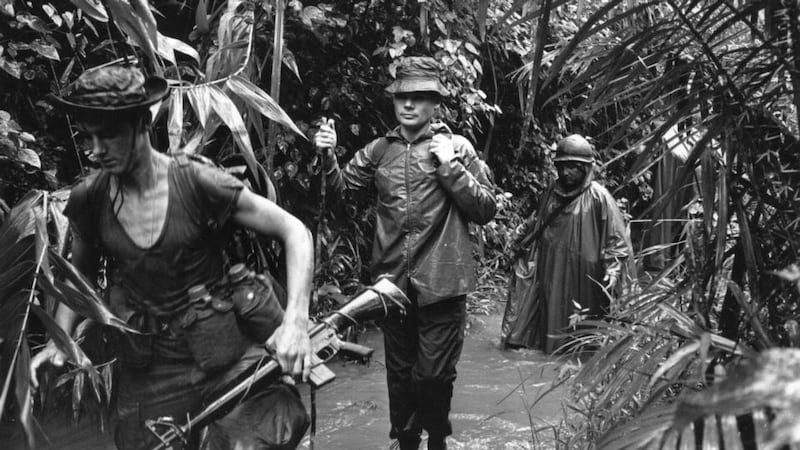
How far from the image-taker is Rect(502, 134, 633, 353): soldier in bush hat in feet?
24.5

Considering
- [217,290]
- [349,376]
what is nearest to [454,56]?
[349,376]

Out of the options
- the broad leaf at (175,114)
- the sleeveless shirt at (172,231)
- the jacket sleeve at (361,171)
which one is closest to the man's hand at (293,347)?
the sleeveless shirt at (172,231)

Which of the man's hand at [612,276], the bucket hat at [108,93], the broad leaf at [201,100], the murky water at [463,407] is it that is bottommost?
the murky water at [463,407]

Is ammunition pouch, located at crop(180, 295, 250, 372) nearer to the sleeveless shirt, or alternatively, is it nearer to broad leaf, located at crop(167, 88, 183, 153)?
the sleeveless shirt

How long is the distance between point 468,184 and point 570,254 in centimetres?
327

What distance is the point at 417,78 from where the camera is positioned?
4.84 meters

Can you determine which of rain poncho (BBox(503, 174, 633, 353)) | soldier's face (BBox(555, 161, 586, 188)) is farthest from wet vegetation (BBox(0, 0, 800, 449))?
rain poncho (BBox(503, 174, 633, 353))

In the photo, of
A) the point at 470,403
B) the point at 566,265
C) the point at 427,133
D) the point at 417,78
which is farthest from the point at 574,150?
the point at 417,78

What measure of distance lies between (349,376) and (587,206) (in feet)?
7.85

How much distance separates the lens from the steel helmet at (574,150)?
24.3 ft

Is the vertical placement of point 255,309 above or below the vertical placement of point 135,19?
below

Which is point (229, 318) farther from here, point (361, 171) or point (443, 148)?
point (361, 171)

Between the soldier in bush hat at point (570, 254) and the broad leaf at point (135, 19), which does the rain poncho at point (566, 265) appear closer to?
the soldier in bush hat at point (570, 254)

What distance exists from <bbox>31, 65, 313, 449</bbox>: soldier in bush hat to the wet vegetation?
224 mm
